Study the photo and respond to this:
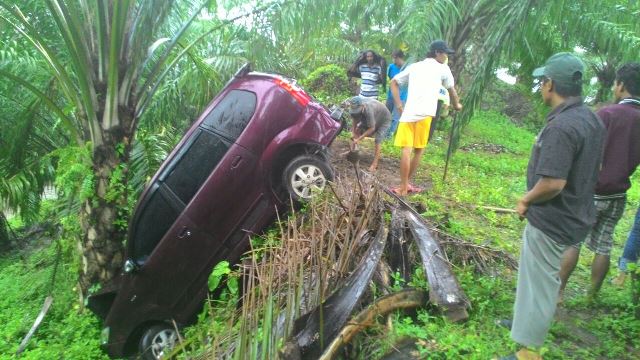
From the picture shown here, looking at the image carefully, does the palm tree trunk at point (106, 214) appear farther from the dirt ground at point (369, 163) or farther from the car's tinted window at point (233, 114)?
the dirt ground at point (369, 163)

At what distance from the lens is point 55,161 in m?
7.36

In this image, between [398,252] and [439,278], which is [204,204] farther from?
[439,278]

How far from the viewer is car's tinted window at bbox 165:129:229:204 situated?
15.6ft

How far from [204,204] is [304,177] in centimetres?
107

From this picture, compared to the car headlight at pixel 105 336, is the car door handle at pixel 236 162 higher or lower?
higher

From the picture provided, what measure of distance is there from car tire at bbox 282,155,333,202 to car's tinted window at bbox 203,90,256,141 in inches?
26.2

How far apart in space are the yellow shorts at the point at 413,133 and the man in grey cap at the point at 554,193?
2.91 m

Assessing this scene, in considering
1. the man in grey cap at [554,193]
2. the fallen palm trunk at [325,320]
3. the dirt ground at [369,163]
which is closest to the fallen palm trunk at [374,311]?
the fallen palm trunk at [325,320]

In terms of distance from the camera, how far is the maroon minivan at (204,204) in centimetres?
467

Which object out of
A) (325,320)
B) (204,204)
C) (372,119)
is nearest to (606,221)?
(325,320)

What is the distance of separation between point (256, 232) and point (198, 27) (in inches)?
217

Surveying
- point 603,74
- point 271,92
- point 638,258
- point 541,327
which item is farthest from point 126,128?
point 603,74

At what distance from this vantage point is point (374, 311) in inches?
123

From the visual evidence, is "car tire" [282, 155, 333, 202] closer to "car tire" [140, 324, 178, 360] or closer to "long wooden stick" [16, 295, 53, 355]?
"car tire" [140, 324, 178, 360]
